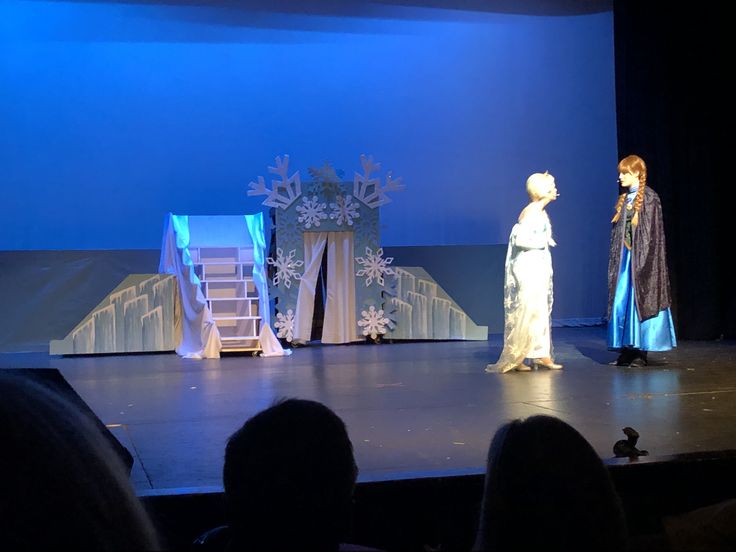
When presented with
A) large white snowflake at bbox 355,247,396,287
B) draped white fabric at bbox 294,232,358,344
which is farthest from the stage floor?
large white snowflake at bbox 355,247,396,287

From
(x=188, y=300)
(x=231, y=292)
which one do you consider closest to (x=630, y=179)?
(x=231, y=292)

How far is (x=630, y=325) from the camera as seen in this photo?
6.08m

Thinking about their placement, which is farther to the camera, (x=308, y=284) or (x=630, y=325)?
(x=308, y=284)

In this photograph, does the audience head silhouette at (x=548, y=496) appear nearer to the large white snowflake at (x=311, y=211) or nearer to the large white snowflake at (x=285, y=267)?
the large white snowflake at (x=285, y=267)

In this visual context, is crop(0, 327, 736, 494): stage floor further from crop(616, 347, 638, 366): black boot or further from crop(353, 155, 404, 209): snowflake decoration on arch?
crop(353, 155, 404, 209): snowflake decoration on arch

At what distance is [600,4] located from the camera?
10.7 metres

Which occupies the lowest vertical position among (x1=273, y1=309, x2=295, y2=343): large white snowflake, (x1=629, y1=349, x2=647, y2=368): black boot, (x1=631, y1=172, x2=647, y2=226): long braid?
(x1=629, y1=349, x2=647, y2=368): black boot

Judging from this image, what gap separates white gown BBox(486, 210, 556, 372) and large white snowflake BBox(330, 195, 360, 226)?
3167 millimetres

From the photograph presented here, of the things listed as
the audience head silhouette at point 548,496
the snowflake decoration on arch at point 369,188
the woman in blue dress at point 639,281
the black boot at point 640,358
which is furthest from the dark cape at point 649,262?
the audience head silhouette at point 548,496

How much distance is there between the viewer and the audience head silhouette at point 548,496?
3.32 feet

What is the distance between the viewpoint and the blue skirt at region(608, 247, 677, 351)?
6.02 metres

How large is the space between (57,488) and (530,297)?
5.32 m

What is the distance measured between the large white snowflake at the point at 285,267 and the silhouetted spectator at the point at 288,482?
24.6 ft

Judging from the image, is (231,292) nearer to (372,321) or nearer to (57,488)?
(372,321)
